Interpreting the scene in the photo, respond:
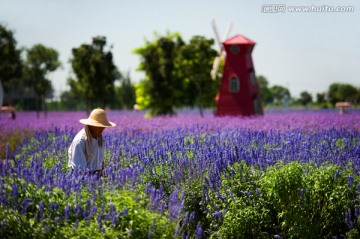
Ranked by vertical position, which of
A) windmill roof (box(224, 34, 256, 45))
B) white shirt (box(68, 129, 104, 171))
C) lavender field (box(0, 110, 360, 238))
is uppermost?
windmill roof (box(224, 34, 256, 45))

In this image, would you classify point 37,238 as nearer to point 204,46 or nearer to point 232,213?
point 232,213

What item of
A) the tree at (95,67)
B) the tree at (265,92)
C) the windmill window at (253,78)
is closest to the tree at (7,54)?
the tree at (95,67)

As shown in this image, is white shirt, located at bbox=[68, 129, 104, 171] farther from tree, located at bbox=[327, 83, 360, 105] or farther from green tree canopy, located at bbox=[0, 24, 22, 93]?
tree, located at bbox=[327, 83, 360, 105]

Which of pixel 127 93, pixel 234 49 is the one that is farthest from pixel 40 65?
pixel 234 49

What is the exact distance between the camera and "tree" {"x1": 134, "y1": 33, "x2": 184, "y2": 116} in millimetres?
32406

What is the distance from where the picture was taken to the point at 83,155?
223 inches

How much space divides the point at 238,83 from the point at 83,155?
71.4 ft

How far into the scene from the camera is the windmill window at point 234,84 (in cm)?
2686

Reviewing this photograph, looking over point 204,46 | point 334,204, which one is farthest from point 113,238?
point 204,46

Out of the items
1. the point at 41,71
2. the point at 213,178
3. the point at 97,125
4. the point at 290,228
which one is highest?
the point at 41,71

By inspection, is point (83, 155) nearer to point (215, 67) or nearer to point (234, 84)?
point (234, 84)

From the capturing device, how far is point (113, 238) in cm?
389

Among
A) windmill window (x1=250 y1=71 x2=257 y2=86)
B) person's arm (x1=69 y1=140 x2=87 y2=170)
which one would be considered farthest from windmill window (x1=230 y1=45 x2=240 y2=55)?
person's arm (x1=69 y1=140 x2=87 y2=170)

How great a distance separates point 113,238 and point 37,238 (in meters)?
0.65
